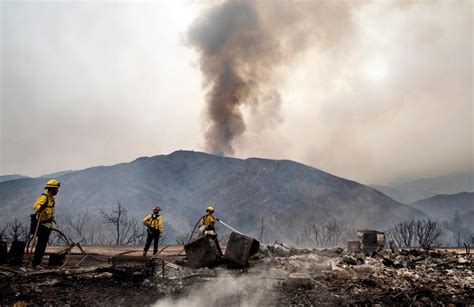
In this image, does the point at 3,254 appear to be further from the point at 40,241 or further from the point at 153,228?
the point at 153,228

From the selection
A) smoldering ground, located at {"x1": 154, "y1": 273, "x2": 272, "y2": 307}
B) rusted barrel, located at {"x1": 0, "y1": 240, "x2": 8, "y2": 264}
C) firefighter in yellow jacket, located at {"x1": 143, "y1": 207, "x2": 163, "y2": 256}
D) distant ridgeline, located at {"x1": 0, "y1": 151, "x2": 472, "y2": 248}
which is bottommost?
smoldering ground, located at {"x1": 154, "y1": 273, "x2": 272, "y2": 307}

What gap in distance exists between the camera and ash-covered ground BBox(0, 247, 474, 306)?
25.1 feet

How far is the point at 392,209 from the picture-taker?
410 feet

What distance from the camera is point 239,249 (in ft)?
32.2

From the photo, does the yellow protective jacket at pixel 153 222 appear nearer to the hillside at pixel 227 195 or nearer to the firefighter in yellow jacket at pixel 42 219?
the firefighter in yellow jacket at pixel 42 219

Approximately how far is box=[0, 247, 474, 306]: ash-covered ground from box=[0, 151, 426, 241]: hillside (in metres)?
80.5

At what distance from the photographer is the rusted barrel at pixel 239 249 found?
975cm

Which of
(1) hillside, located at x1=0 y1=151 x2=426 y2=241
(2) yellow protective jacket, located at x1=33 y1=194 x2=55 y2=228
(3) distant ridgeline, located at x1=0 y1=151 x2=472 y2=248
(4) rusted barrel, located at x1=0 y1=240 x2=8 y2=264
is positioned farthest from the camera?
(1) hillside, located at x1=0 y1=151 x2=426 y2=241

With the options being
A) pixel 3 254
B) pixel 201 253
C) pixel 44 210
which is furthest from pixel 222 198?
pixel 44 210

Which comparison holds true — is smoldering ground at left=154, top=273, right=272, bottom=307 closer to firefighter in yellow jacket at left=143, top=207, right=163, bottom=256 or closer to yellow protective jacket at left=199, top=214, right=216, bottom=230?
yellow protective jacket at left=199, top=214, right=216, bottom=230

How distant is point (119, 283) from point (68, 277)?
127 cm

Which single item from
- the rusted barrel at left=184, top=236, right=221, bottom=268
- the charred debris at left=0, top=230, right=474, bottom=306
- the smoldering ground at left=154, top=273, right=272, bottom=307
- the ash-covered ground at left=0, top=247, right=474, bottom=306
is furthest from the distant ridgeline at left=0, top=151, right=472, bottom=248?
the smoldering ground at left=154, top=273, right=272, bottom=307

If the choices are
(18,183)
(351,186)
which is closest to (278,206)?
(351,186)

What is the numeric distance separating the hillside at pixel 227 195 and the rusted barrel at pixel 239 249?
80883mm
